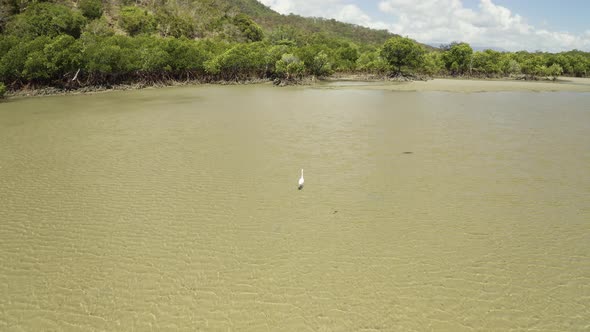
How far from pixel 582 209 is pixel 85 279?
9565mm

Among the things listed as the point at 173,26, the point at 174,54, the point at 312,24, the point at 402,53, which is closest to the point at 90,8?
Answer: the point at 173,26

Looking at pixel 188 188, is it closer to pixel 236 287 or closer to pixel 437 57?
pixel 236 287

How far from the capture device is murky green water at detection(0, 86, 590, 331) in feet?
16.3

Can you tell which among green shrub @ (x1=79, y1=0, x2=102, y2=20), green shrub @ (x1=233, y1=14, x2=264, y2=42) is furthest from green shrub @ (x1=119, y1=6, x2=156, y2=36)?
green shrub @ (x1=233, y1=14, x2=264, y2=42)

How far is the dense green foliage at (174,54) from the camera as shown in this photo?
33312mm

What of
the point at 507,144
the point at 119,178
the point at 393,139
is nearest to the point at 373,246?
the point at 119,178

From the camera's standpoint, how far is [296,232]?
23.5 feet

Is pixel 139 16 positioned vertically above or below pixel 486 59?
above

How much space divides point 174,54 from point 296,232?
132 ft

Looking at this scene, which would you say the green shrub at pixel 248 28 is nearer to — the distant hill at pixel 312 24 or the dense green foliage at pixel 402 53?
the distant hill at pixel 312 24

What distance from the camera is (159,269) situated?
5941mm

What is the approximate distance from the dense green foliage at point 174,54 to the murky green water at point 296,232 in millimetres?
22697

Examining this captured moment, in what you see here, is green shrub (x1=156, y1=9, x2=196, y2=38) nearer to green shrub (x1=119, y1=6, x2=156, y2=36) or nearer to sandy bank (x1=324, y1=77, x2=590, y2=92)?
green shrub (x1=119, y1=6, x2=156, y2=36)

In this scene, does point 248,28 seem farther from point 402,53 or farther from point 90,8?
point 402,53
